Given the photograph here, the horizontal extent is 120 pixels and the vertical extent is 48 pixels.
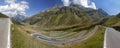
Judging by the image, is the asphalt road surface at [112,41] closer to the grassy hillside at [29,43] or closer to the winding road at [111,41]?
the winding road at [111,41]

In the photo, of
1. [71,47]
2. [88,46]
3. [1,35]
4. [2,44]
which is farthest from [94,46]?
[2,44]

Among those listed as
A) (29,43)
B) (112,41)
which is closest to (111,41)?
(112,41)

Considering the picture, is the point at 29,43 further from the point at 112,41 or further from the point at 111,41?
the point at 112,41

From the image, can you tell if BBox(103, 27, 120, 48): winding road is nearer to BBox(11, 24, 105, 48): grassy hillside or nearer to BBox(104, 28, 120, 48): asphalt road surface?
BBox(104, 28, 120, 48): asphalt road surface

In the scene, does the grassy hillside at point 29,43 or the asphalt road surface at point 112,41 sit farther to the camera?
the grassy hillside at point 29,43

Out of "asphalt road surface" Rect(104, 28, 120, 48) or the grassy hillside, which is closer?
"asphalt road surface" Rect(104, 28, 120, 48)

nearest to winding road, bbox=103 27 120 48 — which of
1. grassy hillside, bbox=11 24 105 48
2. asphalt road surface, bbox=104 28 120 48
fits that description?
asphalt road surface, bbox=104 28 120 48

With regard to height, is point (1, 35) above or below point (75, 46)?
above

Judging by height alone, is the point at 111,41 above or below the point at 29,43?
above

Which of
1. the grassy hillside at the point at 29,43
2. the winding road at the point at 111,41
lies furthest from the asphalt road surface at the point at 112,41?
the grassy hillside at the point at 29,43

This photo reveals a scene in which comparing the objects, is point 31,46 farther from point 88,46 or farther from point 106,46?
point 106,46

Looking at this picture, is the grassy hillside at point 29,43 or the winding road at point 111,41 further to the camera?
the grassy hillside at point 29,43
